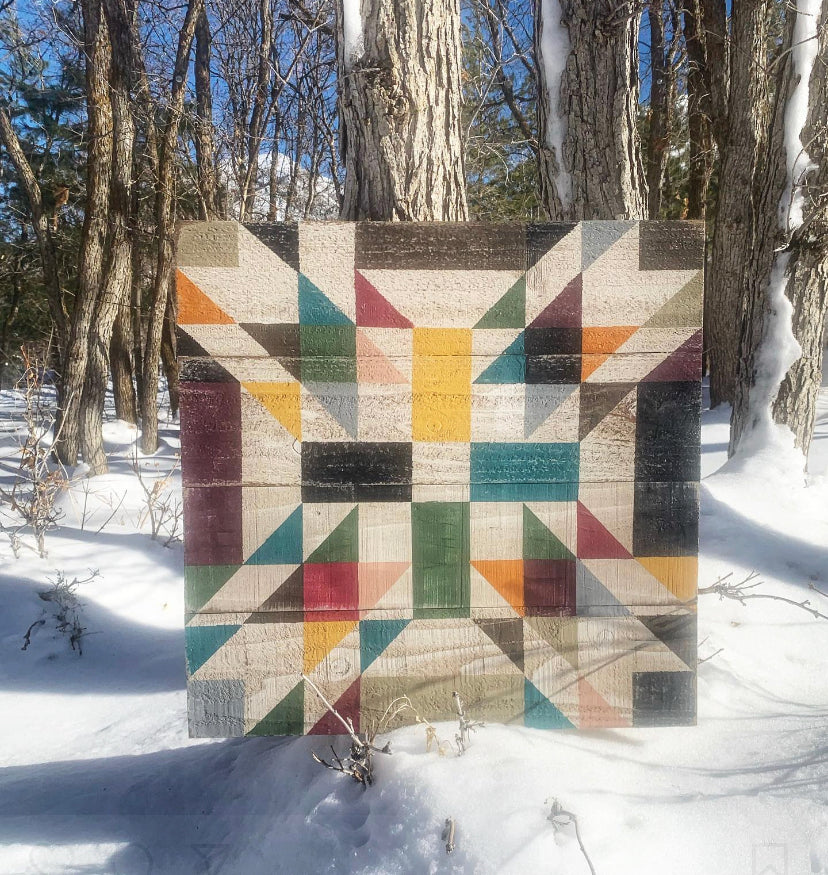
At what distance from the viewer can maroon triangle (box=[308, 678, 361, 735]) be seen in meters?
1.79

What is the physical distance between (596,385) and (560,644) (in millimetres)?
707

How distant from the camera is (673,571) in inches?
70.2

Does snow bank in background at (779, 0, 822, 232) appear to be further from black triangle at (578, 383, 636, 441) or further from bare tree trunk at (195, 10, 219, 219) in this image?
bare tree trunk at (195, 10, 219, 219)

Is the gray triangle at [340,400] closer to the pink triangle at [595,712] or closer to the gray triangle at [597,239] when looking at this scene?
the gray triangle at [597,239]

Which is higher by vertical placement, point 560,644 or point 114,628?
point 560,644

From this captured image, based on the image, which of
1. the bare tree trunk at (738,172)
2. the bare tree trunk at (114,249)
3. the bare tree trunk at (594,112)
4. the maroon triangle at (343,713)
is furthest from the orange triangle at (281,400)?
the bare tree trunk at (114,249)

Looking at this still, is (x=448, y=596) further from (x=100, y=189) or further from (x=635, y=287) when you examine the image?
(x=100, y=189)

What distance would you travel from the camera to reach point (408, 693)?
1.79 metres

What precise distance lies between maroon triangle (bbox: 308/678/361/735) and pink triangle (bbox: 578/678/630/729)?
61 cm

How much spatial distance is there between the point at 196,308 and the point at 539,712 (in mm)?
1418

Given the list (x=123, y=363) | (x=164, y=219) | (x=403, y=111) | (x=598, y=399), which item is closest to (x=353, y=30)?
(x=403, y=111)

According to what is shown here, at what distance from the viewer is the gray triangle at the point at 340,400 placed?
1731 millimetres

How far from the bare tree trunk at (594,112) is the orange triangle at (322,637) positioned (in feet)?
9.27

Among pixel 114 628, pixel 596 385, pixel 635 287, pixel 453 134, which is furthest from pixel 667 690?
pixel 114 628
